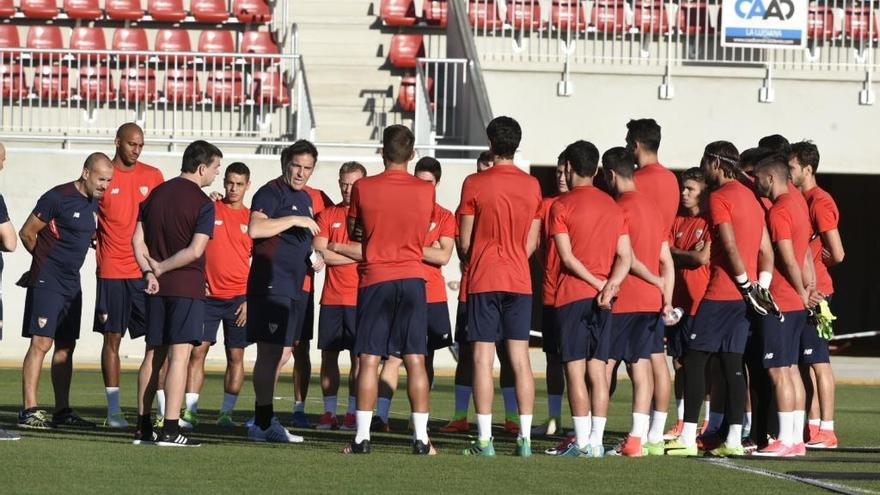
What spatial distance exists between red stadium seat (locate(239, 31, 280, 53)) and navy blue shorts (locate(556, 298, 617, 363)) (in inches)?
617

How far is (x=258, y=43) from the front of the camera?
24781 millimetres

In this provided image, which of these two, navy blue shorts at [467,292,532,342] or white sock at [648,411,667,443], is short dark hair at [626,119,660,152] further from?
white sock at [648,411,667,443]

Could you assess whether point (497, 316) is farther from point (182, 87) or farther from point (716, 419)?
point (182, 87)

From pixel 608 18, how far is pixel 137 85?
6852 mm

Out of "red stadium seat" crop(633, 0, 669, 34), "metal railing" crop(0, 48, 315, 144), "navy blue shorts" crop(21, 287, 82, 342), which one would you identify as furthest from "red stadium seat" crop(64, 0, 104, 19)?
"navy blue shorts" crop(21, 287, 82, 342)

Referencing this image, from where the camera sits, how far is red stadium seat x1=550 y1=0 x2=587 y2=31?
75.0 ft

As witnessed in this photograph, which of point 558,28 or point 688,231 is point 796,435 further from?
point 558,28

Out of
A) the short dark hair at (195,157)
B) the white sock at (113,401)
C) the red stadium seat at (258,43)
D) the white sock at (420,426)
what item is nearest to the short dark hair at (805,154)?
the white sock at (420,426)

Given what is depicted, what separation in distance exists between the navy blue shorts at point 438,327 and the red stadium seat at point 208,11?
14.1 meters

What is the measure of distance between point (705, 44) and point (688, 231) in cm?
1272

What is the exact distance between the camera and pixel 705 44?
23.0 meters

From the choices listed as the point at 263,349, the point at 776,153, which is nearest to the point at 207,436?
the point at 263,349

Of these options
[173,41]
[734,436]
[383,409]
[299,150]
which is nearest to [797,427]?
[734,436]

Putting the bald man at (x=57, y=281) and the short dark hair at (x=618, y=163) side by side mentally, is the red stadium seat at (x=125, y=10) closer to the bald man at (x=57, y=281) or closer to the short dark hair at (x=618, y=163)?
the bald man at (x=57, y=281)
